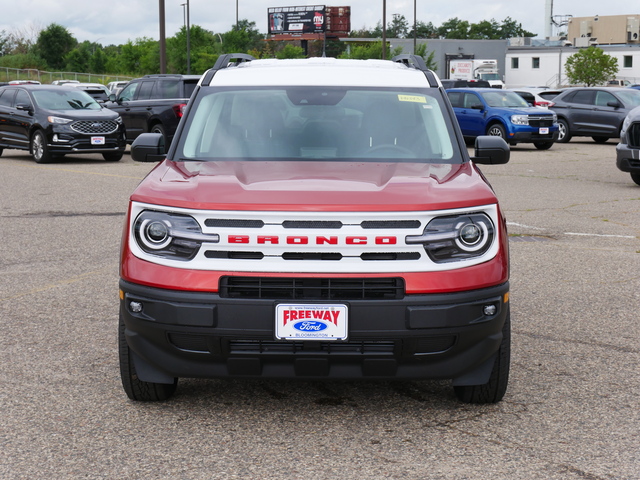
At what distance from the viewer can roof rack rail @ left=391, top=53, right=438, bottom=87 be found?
5562 mm

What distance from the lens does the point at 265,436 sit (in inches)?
161

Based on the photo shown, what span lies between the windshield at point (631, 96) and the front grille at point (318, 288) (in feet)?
76.7

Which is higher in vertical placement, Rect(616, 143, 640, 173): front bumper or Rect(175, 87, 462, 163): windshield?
Rect(175, 87, 462, 163): windshield

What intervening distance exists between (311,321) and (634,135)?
1171 cm

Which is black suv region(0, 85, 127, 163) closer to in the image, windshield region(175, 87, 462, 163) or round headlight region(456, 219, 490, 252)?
windshield region(175, 87, 462, 163)

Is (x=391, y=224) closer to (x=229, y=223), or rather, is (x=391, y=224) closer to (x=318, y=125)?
(x=229, y=223)

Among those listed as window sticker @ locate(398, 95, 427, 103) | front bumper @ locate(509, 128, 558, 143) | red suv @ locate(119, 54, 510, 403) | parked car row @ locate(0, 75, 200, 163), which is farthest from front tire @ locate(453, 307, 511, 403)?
front bumper @ locate(509, 128, 558, 143)

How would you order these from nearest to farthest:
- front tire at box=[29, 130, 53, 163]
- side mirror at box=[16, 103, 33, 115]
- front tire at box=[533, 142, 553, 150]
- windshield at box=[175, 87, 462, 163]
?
windshield at box=[175, 87, 462, 163] → front tire at box=[29, 130, 53, 163] → side mirror at box=[16, 103, 33, 115] → front tire at box=[533, 142, 553, 150]

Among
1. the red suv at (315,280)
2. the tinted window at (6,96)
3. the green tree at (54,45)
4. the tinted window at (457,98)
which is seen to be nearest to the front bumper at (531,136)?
the tinted window at (457,98)

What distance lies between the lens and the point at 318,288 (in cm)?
391

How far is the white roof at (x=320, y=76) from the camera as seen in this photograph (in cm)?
543

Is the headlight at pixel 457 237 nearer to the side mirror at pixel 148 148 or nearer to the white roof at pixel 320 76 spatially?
the white roof at pixel 320 76

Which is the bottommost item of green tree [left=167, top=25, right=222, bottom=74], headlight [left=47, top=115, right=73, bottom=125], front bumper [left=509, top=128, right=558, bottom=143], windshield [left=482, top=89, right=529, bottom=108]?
front bumper [left=509, top=128, right=558, bottom=143]

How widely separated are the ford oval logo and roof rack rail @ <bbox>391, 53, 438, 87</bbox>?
2.19 metres
